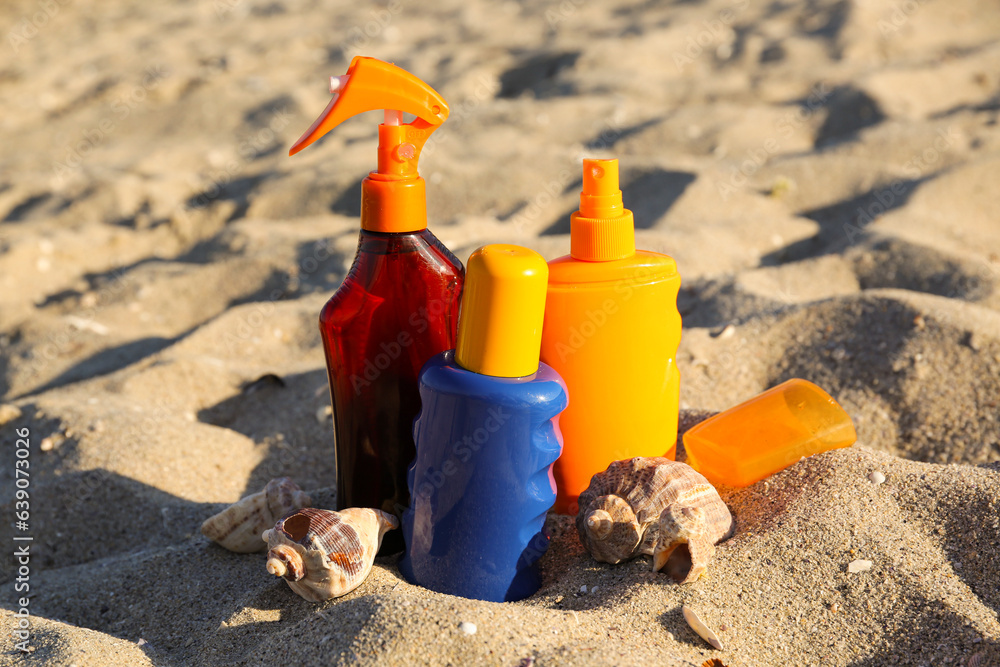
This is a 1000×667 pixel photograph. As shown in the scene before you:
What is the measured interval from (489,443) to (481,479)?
0.23 ft

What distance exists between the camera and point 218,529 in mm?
1593

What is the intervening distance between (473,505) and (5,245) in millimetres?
3193

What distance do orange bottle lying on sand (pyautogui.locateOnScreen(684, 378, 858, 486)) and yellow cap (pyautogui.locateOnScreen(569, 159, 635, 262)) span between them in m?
0.42

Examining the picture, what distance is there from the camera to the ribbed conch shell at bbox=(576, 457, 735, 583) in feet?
4.31

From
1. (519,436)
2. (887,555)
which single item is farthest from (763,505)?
(519,436)

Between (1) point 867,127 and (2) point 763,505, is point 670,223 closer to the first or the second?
(1) point 867,127

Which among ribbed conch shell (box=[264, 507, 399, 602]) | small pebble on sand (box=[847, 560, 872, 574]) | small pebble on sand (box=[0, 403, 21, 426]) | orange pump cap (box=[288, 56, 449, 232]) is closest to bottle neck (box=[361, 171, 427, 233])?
orange pump cap (box=[288, 56, 449, 232])

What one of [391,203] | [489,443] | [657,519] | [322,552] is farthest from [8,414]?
[657,519]

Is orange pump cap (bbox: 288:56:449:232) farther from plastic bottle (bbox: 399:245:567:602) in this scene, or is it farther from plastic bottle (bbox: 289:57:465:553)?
plastic bottle (bbox: 399:245:567:602)

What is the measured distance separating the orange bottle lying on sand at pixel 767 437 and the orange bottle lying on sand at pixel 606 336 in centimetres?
11

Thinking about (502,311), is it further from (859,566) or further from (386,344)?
(859,566)

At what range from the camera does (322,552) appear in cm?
129

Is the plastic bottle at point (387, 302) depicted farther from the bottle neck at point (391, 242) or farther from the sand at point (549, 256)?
the sand at point (549, 256)

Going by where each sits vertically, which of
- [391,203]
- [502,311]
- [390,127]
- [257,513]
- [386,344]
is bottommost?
[257,513]
